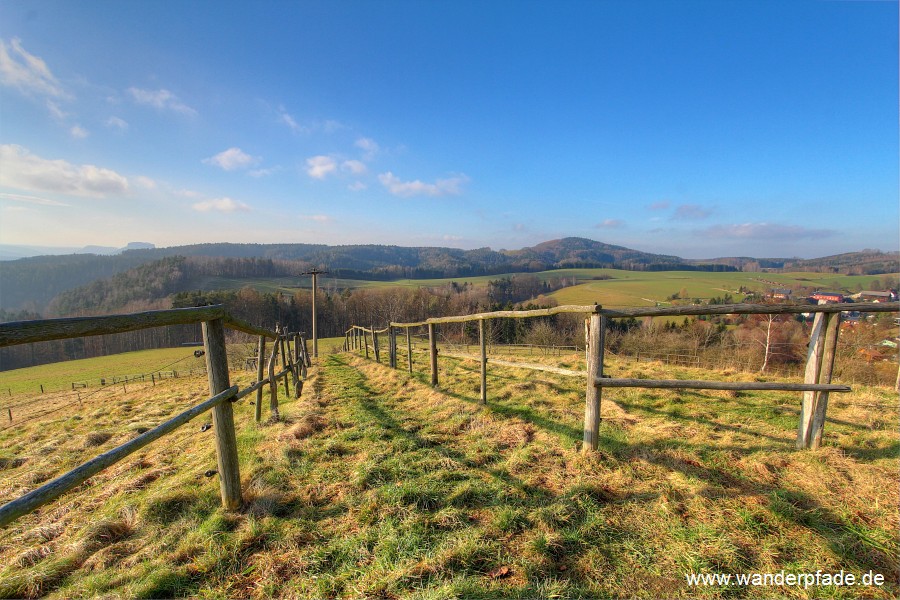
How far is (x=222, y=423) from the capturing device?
3197 millimetres

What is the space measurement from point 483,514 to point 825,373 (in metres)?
4.31

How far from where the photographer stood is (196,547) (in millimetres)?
2576

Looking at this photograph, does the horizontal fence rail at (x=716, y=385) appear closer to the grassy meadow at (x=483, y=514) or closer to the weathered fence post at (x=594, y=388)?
the weathered fence post at (x=594, y=388)

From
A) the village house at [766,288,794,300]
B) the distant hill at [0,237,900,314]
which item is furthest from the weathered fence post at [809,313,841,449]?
the distant hill at [0,237,900,314]

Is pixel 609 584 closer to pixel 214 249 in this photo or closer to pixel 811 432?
pixel 811 432

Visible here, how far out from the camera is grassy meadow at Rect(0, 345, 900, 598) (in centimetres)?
224

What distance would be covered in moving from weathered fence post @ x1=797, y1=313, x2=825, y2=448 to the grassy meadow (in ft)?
0.65

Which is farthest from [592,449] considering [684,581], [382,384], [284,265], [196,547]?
[284,265]

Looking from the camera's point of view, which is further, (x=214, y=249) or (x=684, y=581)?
(x=214, y=249)

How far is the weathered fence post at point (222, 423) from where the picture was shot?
310 cm

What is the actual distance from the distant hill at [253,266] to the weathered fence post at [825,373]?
9708cm

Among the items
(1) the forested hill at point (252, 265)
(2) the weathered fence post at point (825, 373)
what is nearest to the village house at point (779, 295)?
(2) the weathered fence post at point (825, 373)

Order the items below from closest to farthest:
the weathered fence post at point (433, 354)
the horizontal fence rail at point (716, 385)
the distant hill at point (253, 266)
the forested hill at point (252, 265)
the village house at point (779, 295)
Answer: the horizontal fence rail at point (716, 385) < the weathered fence post at point (433, 354) < the village house at point (779, 295) < the distant hill at point (253, 266) < the forested hill at point (252, 265)

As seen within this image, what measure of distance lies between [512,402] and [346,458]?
307 cm
